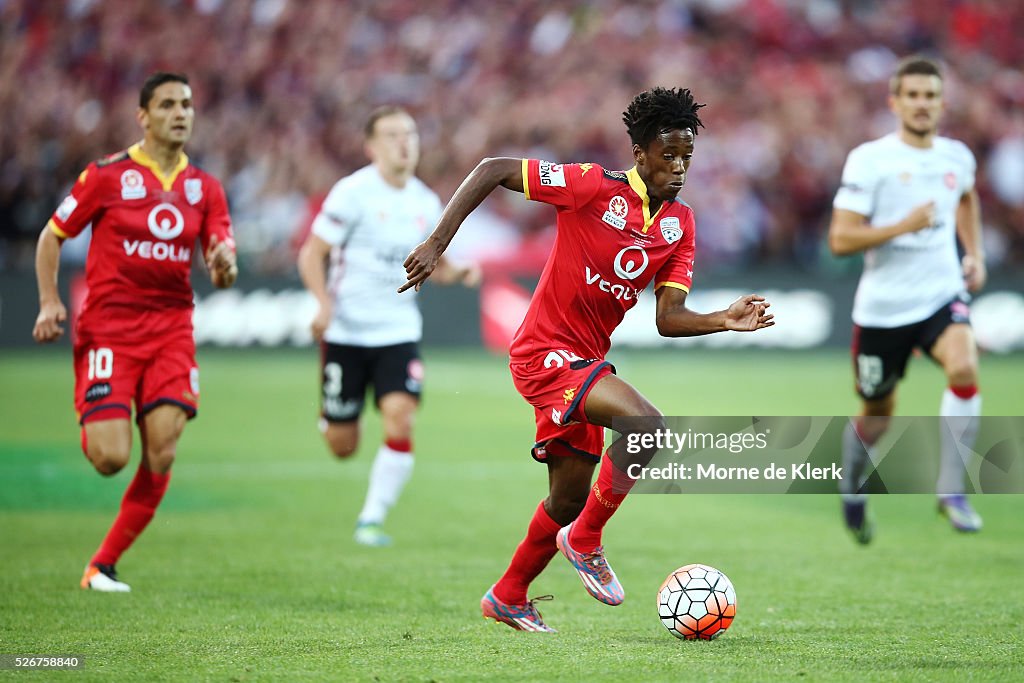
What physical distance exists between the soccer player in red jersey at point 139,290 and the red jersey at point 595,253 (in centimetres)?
206

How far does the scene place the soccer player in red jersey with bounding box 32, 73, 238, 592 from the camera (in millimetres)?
7203

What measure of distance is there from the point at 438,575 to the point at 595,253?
2537mm

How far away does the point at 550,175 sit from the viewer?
19.1ft

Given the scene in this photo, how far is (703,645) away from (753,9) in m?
21.1

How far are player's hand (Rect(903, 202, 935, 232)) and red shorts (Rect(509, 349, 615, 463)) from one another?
320 cm

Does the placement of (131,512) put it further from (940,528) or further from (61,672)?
(940,528)

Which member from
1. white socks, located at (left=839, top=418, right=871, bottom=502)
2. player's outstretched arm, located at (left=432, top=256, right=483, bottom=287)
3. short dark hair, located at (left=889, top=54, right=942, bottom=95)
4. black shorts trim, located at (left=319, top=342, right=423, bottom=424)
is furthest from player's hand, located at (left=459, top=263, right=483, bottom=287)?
short dark hair, located at (left=889, top=54, right=942, bottom=95)

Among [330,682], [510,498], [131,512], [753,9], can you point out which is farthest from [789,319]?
[330,682]

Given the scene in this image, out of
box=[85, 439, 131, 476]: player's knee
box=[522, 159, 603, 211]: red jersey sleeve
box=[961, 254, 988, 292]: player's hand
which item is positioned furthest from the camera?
box=[961, 254, 988, 292]: player's hand

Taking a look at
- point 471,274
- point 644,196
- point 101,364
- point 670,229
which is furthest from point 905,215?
point 101,364

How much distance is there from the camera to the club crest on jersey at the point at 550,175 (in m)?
5.80

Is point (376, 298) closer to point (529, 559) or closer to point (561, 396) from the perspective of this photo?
point (529, 559)

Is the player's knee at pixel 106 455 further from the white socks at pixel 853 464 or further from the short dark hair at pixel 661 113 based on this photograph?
the white socks at pixel 853 464

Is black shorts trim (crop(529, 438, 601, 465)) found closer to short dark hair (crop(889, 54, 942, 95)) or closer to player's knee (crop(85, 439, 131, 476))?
player's knee (crop(85, 439, 131, 476))
